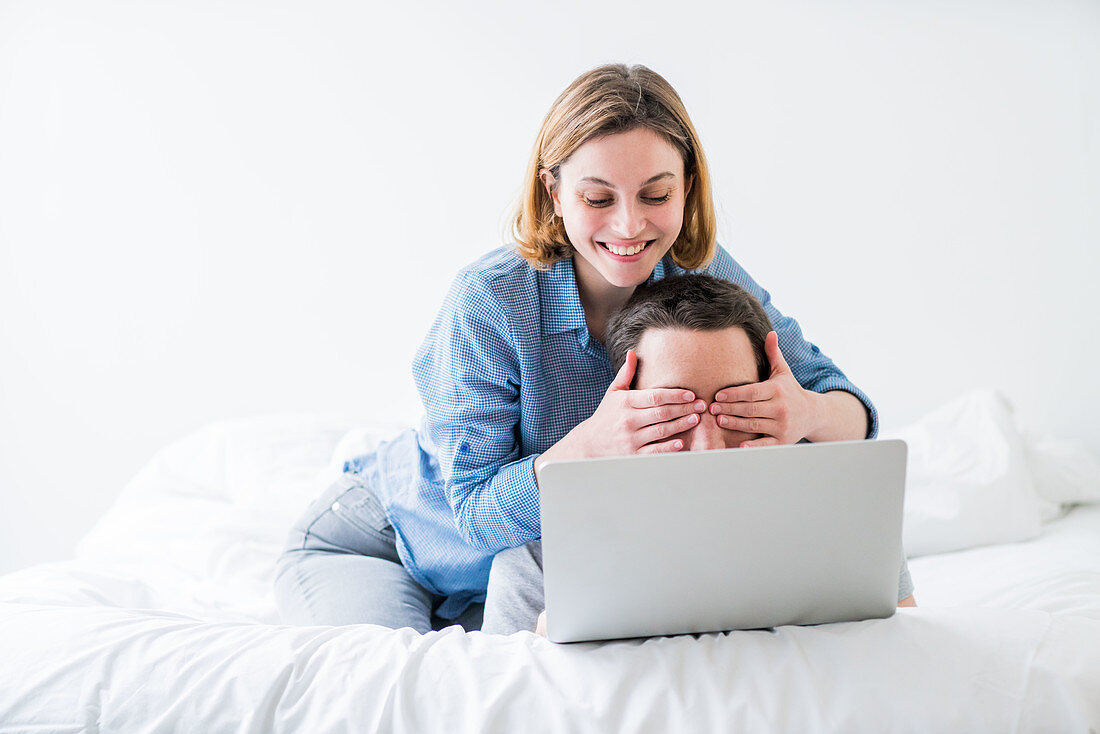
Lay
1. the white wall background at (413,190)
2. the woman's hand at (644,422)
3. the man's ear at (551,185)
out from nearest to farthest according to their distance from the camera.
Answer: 1. the woman's hand at (644,422)
2. the man's ear at (551,185)
3. the white wall background at (413,190)

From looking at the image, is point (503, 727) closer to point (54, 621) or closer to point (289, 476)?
point (54, 621)

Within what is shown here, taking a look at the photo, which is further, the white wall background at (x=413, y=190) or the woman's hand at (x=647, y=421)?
Result: the white wall background at (x=413, y=190)

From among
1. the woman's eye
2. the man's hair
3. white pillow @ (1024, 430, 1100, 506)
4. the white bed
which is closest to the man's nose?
the man's hair

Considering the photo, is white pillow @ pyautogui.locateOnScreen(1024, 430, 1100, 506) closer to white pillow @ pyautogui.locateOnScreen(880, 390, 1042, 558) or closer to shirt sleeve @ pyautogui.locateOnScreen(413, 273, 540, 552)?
white pillow @ pyautogui.locateOnScreen(880, 390, 1042, 558)


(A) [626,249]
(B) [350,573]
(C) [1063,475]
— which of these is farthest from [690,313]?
(C) [1063,475]

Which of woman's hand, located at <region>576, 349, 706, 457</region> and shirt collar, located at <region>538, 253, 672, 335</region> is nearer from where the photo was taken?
woman's hand, located at <region>576, 349, 706, 457</region>

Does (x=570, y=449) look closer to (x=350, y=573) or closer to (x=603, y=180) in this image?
(x=603, y=180)

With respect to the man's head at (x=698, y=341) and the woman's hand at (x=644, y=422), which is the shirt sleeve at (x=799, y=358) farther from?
the woman's hand at (x=644, y=422)

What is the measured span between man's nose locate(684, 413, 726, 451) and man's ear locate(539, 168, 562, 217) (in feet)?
1.35

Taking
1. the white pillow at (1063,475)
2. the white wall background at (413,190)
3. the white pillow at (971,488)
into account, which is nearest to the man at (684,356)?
the white pillow at (971,488)

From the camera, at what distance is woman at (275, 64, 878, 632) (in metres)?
1.12

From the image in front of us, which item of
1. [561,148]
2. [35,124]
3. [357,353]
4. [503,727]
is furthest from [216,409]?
[503,727]

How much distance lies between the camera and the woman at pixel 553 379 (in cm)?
112

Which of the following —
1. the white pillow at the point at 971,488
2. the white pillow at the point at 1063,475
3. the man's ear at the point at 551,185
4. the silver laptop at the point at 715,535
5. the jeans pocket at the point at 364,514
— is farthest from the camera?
the white pillow at the point at 1063,475
